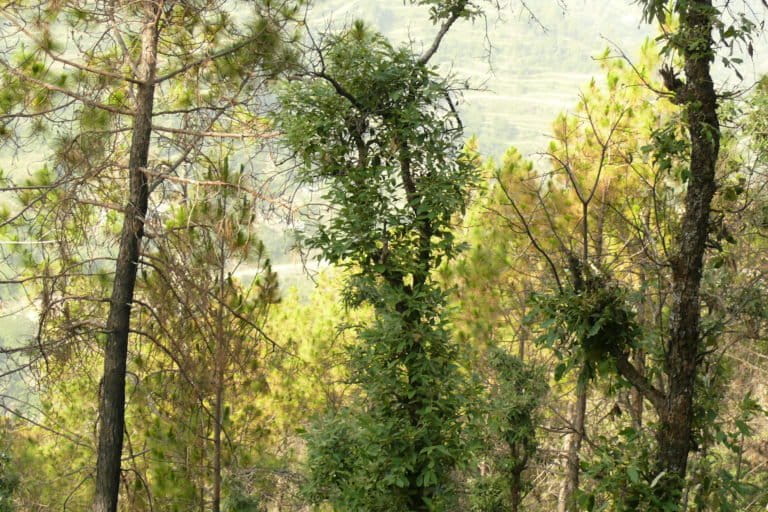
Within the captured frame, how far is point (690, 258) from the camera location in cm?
375

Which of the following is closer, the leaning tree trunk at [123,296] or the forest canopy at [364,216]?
the forest canopy at [364,216]

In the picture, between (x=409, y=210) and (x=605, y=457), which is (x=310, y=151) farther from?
(x=605, y=457)

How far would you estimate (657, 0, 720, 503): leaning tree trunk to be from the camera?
12.3 feet

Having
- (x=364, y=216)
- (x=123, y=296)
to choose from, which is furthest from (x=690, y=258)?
(x=123, y=296)

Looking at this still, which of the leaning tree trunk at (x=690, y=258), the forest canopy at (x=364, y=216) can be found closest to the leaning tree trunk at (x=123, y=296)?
the forest canopy at (x=364, y=216)

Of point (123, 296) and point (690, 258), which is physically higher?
point (123, 296)

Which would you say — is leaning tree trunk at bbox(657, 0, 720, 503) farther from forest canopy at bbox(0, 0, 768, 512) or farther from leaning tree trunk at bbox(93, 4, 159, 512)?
leaning tree trunk at bbox(93, 4, 159, 512)

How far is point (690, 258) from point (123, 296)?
3.57 m

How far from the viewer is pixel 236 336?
25.9 feet

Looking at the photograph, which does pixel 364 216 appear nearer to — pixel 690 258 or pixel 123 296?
pixel 123 296

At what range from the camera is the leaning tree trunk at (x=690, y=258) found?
12.3 feet

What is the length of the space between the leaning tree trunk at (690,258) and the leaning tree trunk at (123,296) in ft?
10.8

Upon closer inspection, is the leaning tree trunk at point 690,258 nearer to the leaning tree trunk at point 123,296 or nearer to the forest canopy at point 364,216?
the forest canopy at point 364,216

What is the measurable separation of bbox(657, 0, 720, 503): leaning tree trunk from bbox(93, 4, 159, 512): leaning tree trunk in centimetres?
330
